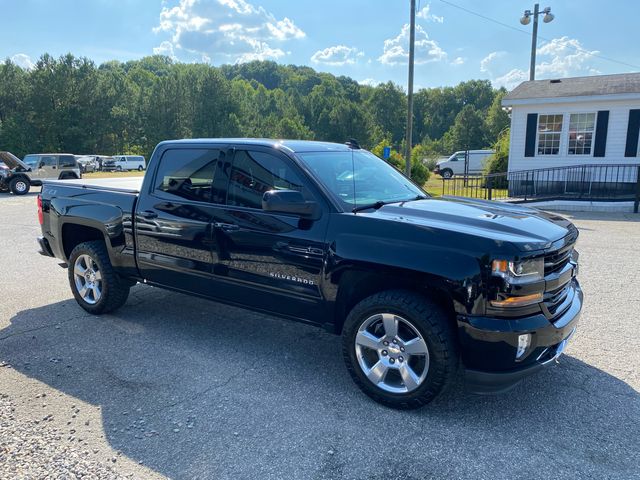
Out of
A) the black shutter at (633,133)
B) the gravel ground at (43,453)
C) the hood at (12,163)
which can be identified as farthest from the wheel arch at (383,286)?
the hood at (12,163)

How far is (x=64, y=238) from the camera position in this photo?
5.52m

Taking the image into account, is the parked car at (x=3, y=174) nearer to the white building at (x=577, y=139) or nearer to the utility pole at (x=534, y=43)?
the white building at (x=577, y=139)

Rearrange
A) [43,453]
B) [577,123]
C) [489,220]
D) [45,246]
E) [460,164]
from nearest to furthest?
[43,453] → [489,220] → [45,246] → [577,123] → [460,164]

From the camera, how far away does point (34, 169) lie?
73.0 ft

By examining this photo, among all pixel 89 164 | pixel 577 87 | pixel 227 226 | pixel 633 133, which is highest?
pixel 577 87

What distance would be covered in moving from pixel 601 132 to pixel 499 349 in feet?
52.3

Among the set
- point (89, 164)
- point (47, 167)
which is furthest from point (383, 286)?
point (89, 164)

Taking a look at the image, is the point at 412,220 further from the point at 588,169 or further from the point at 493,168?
the point at 493,168

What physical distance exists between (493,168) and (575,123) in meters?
5.54

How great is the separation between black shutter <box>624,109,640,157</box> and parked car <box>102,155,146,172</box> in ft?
152

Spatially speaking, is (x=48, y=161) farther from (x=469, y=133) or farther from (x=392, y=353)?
(x=469, y=133)

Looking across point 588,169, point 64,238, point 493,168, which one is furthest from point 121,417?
point 493,168

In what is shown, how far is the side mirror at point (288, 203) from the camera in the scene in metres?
3.51

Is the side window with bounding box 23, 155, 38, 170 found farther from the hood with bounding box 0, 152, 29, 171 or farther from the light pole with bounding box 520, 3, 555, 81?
the light pole with bounding box 520, 3, 555, 81
